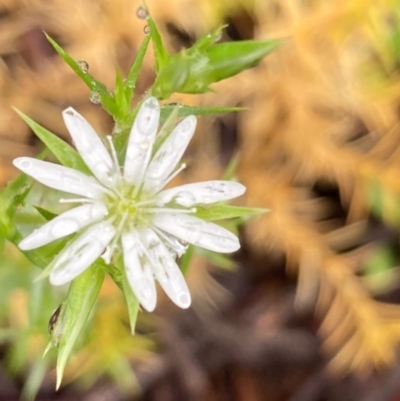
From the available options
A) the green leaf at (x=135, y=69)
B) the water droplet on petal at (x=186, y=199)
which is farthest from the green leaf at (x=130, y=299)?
the green leaf at (x=135, y=69)

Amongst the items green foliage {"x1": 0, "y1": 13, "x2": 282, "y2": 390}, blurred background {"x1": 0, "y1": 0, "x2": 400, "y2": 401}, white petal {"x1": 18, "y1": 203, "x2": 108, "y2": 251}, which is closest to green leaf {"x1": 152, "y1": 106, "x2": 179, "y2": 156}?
green foliage {"x1": 0, "y1": 13, "x2": 282, "y2": 390}

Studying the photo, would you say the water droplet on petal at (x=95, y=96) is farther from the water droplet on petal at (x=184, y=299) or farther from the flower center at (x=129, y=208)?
the water droplet on petal at (x=184, y=299)

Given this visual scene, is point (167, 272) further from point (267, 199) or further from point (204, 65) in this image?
point (267, 199)

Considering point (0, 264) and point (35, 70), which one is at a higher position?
point (35, 70)

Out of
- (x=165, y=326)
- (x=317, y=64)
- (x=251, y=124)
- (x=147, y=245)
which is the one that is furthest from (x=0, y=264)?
(x=317, y=64)

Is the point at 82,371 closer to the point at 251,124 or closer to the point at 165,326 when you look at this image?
the point at 165,326

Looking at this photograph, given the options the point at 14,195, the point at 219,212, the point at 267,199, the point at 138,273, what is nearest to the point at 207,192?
the point at 219,212

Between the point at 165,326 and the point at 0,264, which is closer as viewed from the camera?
the point at 0,264
